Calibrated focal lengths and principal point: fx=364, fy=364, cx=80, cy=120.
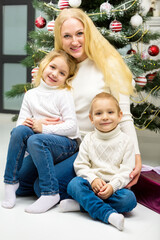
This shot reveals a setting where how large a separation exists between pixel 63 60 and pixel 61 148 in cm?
48

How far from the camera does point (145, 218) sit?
170 centimetres

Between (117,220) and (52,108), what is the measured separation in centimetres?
68

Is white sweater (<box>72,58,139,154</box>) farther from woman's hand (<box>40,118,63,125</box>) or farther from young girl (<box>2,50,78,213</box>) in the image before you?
woman's hand (<box>40,118,63,125</box>)

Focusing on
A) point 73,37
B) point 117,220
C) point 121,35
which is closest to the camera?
point 117,220

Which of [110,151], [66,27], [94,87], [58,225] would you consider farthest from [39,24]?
[58,225]

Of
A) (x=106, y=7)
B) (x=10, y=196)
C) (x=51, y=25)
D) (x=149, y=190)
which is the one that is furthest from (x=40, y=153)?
(x=106, y=7)

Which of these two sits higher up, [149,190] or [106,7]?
[106,7]

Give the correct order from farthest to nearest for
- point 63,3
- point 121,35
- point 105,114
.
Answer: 1. point 121,35
2. point 63,3
3. point 105,114

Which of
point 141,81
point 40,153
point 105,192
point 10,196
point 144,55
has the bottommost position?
point 10,196

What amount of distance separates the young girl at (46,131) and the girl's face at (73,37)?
0.04 m

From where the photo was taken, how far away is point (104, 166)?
1.74 m

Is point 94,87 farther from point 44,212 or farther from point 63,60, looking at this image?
point 44,212

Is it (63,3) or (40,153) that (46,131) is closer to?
(40,153)

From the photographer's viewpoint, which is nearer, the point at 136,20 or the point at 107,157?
the point at 107,157
